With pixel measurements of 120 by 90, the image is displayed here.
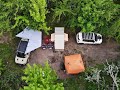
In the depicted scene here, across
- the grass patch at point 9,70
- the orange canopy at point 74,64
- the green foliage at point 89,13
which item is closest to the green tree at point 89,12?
the green foliage at point 89,13

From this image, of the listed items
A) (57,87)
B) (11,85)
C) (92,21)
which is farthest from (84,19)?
(11,85)

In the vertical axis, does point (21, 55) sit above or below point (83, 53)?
below

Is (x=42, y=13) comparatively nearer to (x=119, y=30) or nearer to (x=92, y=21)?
(x=92, y=21)

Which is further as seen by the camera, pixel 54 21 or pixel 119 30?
pixel 54 21

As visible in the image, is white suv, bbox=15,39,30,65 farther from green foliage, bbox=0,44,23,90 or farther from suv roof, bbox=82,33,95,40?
suv roof, bbox=82,33,95,40

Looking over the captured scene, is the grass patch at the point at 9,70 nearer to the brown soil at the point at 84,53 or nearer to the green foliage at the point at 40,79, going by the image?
the brown soil at the point at 84,53

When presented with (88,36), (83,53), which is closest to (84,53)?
(83,53)

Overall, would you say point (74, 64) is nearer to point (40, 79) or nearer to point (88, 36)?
point (88, 36)
